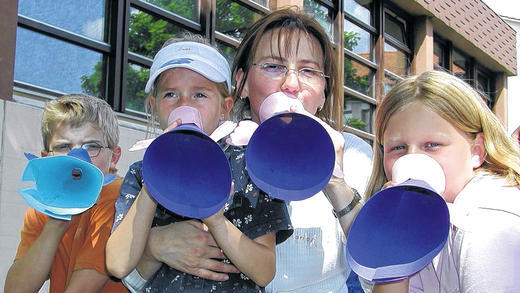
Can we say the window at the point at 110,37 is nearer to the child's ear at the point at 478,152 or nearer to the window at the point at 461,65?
the child's ear at the point at 478,152

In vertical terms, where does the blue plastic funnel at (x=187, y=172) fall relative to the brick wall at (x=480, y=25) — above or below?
below

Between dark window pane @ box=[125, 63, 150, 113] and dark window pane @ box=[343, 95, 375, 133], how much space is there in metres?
4.53

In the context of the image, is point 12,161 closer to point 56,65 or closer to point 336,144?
point 56,65

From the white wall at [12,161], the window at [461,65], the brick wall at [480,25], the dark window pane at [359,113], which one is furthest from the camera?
the window at [461,65]

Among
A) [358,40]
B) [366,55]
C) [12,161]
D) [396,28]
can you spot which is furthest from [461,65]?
[12,161]

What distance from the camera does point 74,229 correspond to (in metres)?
2.49

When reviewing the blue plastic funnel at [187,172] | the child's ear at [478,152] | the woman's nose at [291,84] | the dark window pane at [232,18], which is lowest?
the blue plastic funnel at [187,172]

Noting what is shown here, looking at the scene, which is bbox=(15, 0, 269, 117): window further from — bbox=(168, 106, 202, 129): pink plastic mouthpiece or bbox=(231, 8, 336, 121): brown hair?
bbox=(168, 106, 202, 129): pink plastic mouthpiece

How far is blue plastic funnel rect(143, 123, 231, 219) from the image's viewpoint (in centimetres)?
153

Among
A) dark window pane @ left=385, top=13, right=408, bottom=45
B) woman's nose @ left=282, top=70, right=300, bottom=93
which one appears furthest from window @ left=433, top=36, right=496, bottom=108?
woman's nose @ left=282, top=70, right=300, bottom=93

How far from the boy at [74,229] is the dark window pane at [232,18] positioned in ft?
16.0

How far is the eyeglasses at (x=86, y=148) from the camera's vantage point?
253 cm

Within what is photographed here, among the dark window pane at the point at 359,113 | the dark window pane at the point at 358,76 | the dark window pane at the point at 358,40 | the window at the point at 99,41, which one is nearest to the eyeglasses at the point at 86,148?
the window at the point at 99,41

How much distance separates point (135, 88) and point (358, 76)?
202 inches
